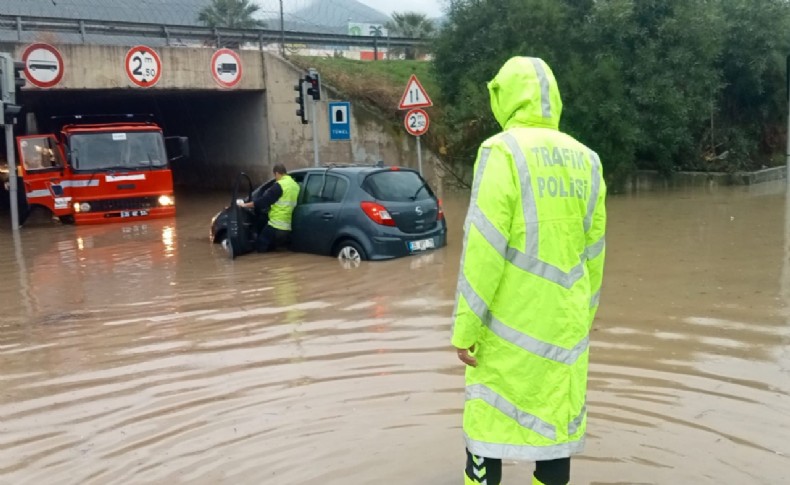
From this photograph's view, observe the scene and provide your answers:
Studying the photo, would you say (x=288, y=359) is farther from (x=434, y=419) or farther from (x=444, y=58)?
(x=444, y=58)

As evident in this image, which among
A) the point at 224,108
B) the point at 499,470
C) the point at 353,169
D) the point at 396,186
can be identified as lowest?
the point at 499,470

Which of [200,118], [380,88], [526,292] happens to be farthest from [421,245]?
[200,118]

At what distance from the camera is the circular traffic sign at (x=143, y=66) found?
21.1 m

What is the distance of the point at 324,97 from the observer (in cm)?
2438

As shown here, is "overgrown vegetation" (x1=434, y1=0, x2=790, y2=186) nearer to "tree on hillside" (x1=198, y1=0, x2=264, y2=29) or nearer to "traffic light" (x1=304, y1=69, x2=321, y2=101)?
"traffic light" (x1=304, y1=69, x2=321, y2=101)

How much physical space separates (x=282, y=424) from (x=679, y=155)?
2159 centimetres

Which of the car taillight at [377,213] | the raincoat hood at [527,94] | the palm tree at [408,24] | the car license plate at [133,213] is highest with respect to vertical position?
the palm tree at [408,24]

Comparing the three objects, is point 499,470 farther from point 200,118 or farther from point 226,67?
point 200,118

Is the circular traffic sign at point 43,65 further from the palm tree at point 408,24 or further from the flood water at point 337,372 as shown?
the palm tree at point 408,24

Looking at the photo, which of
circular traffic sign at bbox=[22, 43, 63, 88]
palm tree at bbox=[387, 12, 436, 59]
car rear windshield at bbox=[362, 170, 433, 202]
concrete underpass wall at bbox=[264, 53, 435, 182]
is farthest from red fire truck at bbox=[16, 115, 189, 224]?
palm tree at bbox=[387, 12, 436, 59]

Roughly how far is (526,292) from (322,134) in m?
21.6

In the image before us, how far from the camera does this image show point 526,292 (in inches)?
124

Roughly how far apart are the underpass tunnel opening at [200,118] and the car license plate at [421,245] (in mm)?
13414

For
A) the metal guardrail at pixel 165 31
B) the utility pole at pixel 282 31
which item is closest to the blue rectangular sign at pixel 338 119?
the metal guardrail at pixel 165 31
